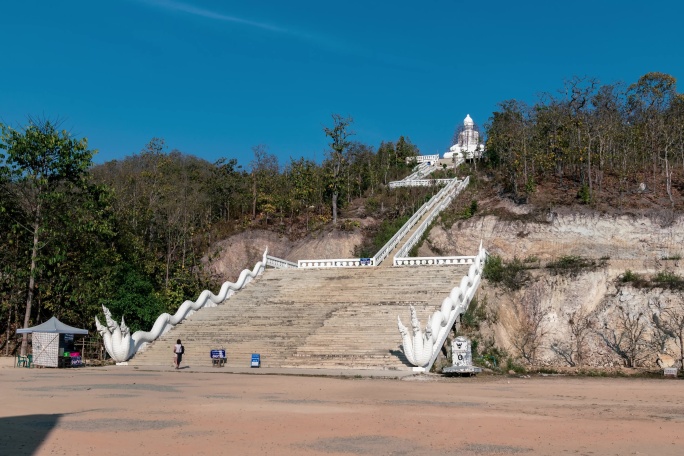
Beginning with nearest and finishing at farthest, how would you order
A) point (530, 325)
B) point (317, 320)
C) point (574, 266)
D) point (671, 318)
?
point (317, 320), point (671, 318), point (530, 325), point (574, 266)

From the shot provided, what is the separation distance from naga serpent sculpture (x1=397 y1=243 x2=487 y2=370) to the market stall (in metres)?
11.9

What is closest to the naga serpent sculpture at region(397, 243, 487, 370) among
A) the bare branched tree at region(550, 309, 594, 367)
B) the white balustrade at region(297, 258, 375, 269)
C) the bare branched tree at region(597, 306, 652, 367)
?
the bare branched tree at region(550, 309, 594, 367)

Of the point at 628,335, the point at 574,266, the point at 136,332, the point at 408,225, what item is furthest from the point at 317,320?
the point at 408,225

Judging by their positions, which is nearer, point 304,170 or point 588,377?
point 588,377

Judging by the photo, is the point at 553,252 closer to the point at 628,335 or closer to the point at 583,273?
the point at 583,273

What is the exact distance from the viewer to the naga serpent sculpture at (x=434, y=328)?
2233cm

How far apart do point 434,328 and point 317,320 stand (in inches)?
242

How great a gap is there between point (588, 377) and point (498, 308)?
7498mm

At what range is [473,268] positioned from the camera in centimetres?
3148

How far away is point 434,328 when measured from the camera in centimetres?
2358

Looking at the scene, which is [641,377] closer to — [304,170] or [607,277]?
[607,277]

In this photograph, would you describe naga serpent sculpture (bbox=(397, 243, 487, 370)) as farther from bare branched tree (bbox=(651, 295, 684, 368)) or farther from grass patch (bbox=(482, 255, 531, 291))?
bare branched tree (bbox=(651, 295, 684, 368))

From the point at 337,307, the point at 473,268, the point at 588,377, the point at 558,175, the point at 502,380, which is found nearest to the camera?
the point at 502,380

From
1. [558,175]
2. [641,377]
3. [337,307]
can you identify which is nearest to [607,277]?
[641,377]
